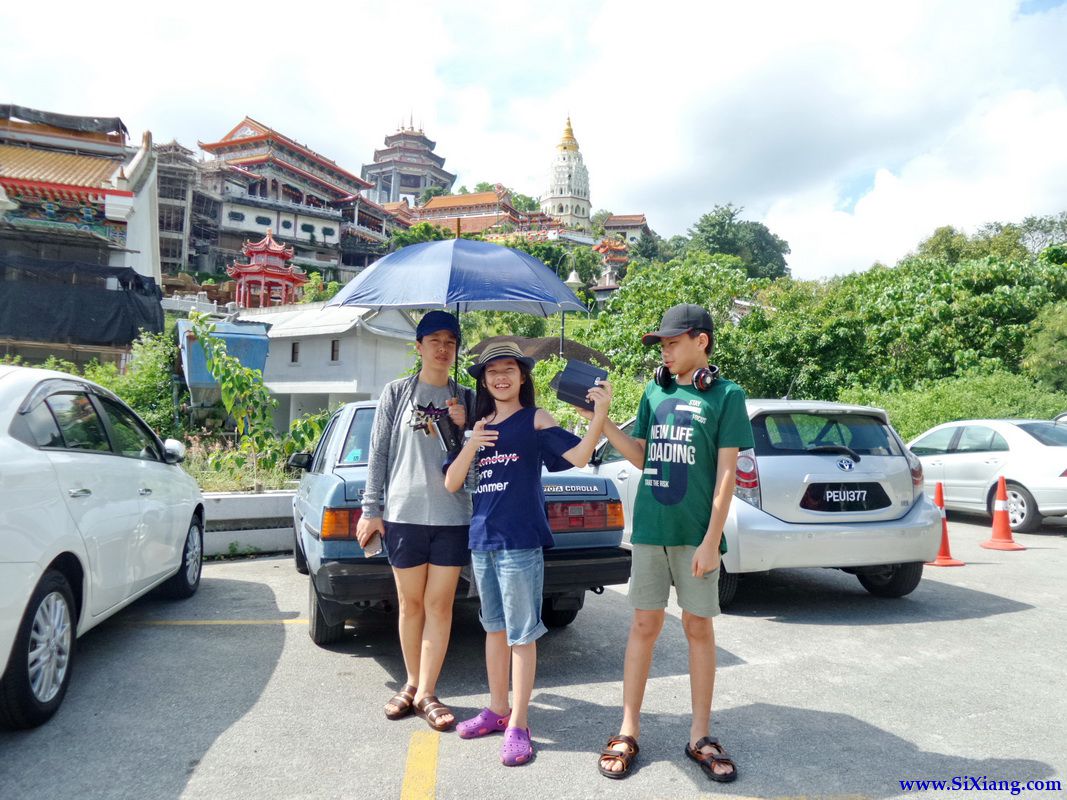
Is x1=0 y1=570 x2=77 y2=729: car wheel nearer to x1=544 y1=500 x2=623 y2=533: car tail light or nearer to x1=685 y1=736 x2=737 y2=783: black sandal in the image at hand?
x1=544 y1=500 x2=623 y2=533: car tail light

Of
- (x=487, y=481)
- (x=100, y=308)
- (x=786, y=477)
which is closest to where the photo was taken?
(x=487, y=481)

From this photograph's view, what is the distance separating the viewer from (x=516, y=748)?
9.88 feet

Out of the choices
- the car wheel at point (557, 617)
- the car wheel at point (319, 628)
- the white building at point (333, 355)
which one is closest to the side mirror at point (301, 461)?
the car wheel at point (319, 628)

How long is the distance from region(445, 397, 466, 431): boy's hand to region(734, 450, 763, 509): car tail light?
2394 mm

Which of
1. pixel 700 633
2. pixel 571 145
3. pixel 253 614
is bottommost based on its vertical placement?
pixel 253 614

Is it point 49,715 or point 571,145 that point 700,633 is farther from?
point 571,145

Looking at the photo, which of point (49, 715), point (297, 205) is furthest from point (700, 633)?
point (297, 205)

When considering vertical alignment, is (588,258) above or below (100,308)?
above

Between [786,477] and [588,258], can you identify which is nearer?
[786,477]

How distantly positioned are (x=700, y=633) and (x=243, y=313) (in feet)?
117

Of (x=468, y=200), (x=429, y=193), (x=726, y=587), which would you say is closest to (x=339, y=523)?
(x=726, y=587)

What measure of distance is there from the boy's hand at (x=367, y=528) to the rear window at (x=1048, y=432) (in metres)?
8.89

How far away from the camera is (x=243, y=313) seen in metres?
35.4

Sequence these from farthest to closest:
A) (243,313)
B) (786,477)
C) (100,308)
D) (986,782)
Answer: (243,313), (100,308), (786,477), (986,782)
